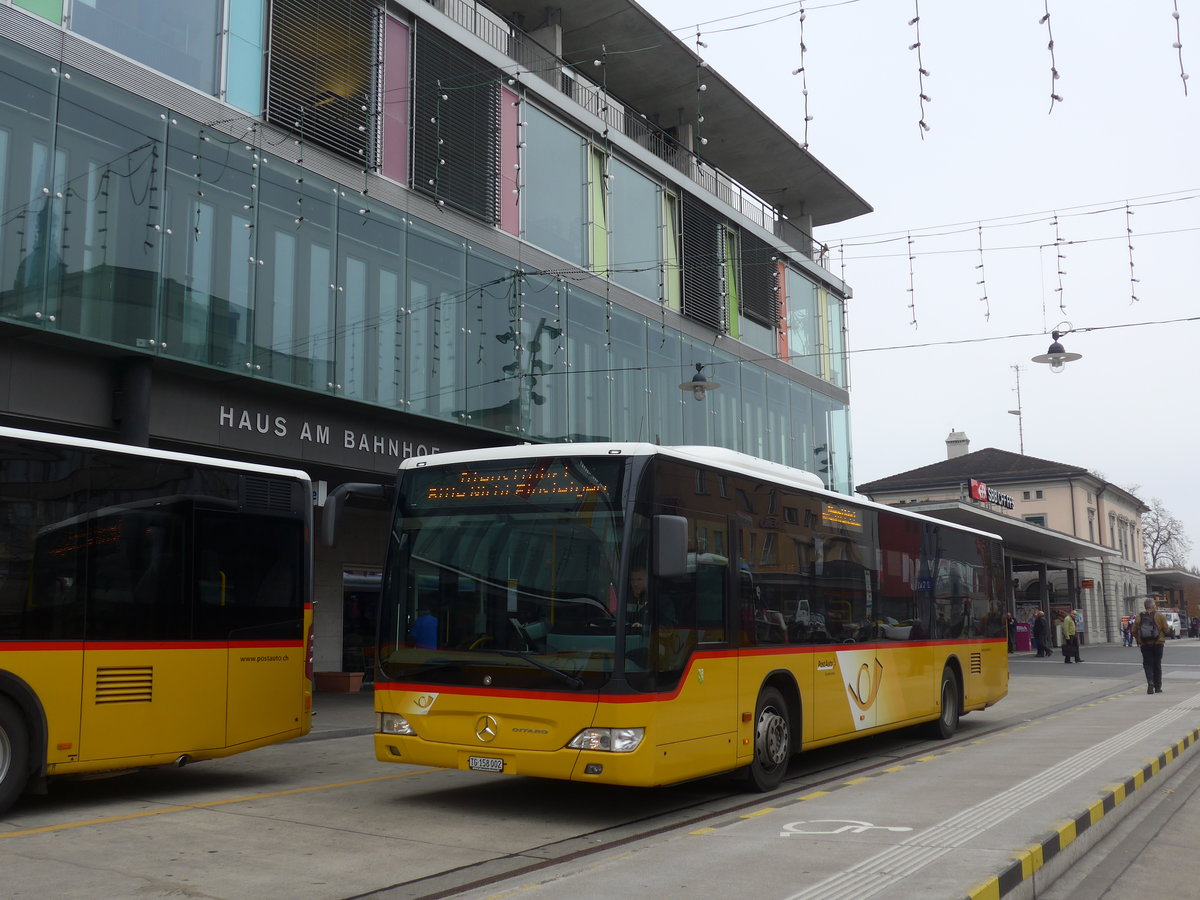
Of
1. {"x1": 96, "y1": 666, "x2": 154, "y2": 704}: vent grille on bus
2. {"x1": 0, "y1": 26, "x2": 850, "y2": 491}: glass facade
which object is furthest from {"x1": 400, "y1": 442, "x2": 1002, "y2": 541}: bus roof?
{"x1": 0, "y1": 26, "x2": 850, "y2": 491}: glass facade

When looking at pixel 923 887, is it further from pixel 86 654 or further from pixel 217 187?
pixel 217 187

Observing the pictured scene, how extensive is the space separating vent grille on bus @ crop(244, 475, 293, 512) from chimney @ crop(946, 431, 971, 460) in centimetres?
7838

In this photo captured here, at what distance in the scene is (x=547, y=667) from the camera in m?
8.45

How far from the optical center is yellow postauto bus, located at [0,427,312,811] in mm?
8625

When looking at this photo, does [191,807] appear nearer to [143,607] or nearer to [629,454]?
[143,607]

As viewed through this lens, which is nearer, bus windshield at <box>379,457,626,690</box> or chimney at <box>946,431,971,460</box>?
bus windshield at <box>379,457,626,690</box>

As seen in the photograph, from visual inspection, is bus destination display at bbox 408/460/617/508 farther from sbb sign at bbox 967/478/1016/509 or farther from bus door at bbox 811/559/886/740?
sbb sign at bbox 967/478/1016/509

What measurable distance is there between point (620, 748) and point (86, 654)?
4.28 m

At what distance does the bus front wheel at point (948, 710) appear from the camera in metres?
14.9

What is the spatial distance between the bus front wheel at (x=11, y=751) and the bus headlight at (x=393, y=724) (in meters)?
2.62

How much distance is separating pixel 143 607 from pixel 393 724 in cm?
236

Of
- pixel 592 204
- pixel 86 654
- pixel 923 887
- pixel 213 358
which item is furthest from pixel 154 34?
pixel 923 887

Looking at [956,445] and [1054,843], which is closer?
[1054,843]

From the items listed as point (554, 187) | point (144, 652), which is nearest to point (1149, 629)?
point (554, 187)
